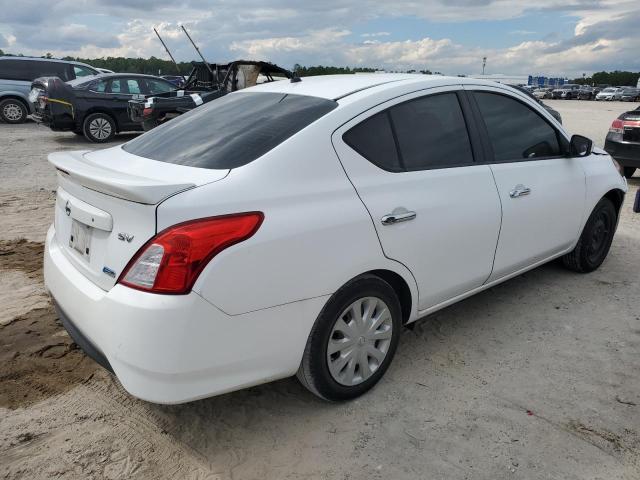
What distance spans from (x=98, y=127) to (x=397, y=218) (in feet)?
38.3

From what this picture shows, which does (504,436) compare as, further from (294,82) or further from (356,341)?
(294,82)

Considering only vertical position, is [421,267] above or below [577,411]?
above

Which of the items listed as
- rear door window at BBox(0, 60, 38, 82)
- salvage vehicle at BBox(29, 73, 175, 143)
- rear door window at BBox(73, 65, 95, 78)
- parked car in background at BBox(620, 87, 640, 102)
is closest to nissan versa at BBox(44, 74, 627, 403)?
salvage vehicle at BBox(29, 73, 175, 143)

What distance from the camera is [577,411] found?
2.84m

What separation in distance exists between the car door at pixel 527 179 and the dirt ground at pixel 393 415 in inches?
21.6

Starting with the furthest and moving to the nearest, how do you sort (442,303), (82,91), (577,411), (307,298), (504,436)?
(82,91) < (442,303) < (577,411) < (504,436) < (307,298)

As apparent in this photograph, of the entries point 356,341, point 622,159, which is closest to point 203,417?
point 356,341

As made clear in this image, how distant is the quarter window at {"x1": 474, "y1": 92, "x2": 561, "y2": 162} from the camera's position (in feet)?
11.6

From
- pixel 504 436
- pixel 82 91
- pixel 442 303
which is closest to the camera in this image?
pixel 504 436

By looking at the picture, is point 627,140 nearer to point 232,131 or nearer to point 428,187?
point 428,187

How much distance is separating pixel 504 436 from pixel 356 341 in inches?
33.3

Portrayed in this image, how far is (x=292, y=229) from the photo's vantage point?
7.78ft

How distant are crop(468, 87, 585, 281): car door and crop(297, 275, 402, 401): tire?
3.46ft

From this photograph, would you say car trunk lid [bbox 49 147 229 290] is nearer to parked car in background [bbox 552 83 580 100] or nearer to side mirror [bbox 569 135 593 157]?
side mirror [bbox 569 135 593 157]
